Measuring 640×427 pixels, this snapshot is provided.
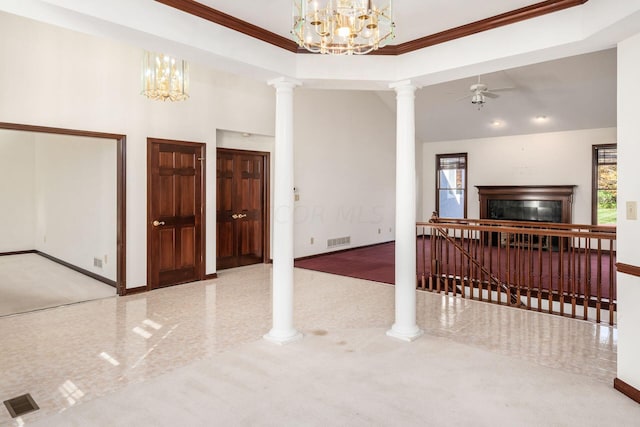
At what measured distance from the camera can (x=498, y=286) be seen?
4918mm

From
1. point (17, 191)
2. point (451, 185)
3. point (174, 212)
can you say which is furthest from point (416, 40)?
Answer: point (17, 191)

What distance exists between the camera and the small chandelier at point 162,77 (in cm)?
489

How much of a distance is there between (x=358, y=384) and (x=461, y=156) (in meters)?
8.84

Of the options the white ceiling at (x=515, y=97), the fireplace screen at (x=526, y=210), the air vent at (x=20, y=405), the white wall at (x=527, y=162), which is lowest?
the air vent at (x=20, y=405)

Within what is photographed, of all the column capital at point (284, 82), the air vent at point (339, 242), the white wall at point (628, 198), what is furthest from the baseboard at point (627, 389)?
the air vent at point (339, 242)

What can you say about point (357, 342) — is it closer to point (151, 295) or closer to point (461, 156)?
point (151, 295)

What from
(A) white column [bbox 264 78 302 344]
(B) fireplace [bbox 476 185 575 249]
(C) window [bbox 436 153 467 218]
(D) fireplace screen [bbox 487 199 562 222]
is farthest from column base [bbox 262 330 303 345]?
(C) window [bbox 436 153 467 218]

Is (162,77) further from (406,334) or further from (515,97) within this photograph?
(515,97)

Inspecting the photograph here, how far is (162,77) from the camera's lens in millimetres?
4914

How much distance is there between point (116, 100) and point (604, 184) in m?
9.20

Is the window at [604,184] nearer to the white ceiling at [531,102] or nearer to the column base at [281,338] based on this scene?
the white ceiling at [531,102]

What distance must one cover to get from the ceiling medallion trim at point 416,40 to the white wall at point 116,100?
9.13ft

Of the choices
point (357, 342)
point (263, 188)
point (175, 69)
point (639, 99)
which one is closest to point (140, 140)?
point (175, 69)

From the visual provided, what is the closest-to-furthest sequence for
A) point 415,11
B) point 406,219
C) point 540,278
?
point 415,11 < point 406,219 < point 540,278
